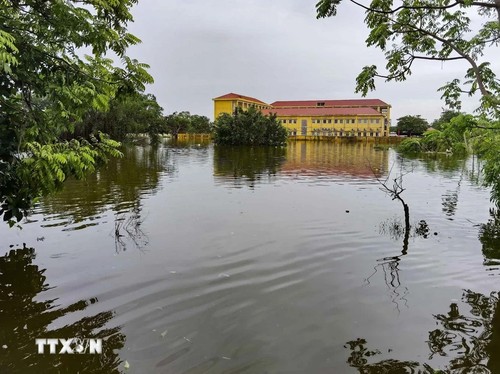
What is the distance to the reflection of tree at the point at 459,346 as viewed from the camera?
486 centimetres

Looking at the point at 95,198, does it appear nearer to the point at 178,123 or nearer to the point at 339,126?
the point at 178,123

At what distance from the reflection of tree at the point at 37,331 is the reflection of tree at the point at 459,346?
3246 millimetres

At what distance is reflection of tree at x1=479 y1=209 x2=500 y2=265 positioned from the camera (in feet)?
30.6

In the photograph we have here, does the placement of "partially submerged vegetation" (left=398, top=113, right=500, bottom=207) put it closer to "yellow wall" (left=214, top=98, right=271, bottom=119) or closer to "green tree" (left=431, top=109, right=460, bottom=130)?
"green tree" (left=431, top=109, right=460, bottom=130)

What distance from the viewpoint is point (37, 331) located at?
220 inches

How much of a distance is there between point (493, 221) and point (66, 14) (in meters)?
13.9

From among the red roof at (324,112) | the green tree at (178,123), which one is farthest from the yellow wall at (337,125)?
the green tree at (178,123)

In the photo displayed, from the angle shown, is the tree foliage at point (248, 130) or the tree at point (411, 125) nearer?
the tree foliage at point (248, 130)

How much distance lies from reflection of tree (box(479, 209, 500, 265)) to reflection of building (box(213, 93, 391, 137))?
91.5m

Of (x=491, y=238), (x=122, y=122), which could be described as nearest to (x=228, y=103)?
(x=122, y=122)

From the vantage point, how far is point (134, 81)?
5762 millimetres

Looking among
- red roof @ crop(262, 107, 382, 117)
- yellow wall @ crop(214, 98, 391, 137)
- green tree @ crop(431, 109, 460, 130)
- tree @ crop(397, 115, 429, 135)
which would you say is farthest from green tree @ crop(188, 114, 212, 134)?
green tree @ crop(431, 109, 460, 130)

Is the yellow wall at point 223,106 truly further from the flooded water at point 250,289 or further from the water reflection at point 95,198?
the flooded water at point 250,289

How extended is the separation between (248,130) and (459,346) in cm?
6549
